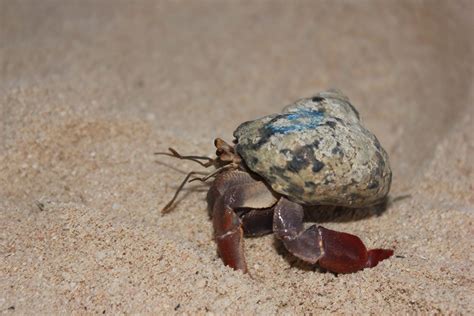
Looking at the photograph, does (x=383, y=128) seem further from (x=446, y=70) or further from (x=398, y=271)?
(x=398, y=271)

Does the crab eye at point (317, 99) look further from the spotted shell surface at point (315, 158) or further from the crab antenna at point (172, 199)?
the crab antenna at point (172, 199)

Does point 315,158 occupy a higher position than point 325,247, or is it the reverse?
point 315,158

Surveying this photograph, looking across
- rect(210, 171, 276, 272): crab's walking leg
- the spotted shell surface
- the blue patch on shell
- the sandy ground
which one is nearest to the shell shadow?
the sandy ground

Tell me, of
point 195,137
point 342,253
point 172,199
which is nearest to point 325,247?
point 342,253

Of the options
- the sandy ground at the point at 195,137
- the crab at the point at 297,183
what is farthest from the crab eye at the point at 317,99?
the sandy ground at the point at 195,137

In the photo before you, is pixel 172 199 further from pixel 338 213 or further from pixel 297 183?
pixel 338 213

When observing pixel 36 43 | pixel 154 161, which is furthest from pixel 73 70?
pixel 154 161
